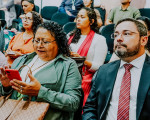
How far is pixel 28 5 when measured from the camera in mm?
3592

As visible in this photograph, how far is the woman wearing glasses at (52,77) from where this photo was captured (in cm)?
114

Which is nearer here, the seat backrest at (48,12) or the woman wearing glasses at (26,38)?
the woman wearing glasses at (26,38)

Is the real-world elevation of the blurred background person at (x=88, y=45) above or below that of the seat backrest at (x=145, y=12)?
below

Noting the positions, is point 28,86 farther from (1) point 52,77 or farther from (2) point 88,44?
(2) point 88,44

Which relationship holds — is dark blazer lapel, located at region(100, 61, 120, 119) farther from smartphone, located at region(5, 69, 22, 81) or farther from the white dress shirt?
smartphone, located at region(5, 69, 22, 81)

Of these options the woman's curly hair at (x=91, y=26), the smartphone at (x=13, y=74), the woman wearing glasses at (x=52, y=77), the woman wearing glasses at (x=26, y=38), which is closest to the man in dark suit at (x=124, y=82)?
the woman wearing glasses at (x=52, y=77)

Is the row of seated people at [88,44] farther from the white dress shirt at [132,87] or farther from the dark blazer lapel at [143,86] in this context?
the dark blazer lapel at [143,86]

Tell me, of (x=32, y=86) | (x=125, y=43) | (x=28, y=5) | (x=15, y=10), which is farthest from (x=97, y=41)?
(x=15, y=10)

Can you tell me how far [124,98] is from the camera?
1138 millimetres

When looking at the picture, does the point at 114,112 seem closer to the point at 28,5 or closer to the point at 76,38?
the point at 76,38

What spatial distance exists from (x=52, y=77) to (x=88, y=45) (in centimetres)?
98

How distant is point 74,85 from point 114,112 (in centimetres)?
32

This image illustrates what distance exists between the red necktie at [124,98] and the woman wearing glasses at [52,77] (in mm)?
288

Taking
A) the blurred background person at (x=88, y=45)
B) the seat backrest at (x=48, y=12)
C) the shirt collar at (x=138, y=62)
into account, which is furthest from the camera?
the seat backrest at (x=48, y=12)
